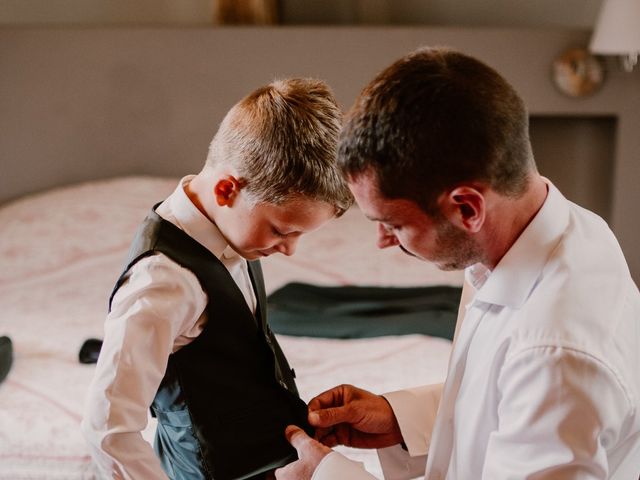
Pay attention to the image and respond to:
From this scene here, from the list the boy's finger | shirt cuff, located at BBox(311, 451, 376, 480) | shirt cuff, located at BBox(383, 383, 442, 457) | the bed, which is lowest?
the bed

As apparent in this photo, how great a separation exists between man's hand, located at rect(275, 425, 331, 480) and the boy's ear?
42cm

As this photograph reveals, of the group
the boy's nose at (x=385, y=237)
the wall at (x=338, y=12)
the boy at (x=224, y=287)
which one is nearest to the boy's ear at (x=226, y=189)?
the boy at (x=224, y=287)

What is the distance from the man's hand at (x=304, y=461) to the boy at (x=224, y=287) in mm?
82

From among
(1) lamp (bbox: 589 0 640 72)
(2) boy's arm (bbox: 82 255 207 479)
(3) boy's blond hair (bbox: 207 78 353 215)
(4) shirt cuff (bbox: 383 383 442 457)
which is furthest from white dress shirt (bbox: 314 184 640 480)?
(1) lamp (bbox: 589 0 640 72)

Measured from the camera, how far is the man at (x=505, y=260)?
0.95 meters

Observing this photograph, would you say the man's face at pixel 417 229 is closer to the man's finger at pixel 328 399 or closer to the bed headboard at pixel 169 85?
the man's finger at pixel 328 399

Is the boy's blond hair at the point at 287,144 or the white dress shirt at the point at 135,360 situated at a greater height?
the boy's blond hair at the point at 287,144

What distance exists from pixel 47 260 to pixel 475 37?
194 centimetres

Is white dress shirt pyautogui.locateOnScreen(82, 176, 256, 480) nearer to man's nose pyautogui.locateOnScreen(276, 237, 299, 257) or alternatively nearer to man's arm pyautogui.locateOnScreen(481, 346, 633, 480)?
man's nose pyautogui.locateOnScreen(276, 237, 299, 257)

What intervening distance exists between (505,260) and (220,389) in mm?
549

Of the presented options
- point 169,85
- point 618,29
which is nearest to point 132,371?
point 618,29

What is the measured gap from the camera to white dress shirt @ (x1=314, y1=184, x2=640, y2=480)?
0.95 m

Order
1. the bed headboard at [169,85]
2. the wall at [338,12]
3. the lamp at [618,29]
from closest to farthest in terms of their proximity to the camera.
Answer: the lamp at [618,29]
the bed headboard at [169,85]
the wall at [338,12]

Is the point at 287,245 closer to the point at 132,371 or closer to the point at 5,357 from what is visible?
the point at 132,371
